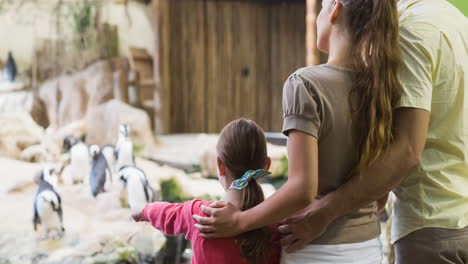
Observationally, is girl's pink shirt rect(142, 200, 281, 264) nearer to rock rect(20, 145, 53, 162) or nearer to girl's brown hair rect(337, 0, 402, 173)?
girl's brown hair rect(337, 0, 402, 173)

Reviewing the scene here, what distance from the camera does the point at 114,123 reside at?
3549mm

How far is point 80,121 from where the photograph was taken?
3482mm

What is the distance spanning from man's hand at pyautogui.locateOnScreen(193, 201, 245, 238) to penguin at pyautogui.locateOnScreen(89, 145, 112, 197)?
2343 millimetres

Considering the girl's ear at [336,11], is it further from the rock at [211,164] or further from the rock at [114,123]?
the rock at [114,123]

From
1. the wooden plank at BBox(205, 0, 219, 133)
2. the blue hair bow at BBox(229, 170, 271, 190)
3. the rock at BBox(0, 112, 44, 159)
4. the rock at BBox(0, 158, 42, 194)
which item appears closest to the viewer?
the blue hair bow at BBox(229, 170, 271, 190)

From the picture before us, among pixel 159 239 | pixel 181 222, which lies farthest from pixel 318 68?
pixel 159 239

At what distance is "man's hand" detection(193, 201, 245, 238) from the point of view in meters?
1.01

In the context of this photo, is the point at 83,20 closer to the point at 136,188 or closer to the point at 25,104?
the point at 25,104

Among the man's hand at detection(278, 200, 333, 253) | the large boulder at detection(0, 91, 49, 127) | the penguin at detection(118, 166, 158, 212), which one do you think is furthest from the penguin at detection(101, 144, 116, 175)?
the man's hand at detection(278, 200, 333, 253)

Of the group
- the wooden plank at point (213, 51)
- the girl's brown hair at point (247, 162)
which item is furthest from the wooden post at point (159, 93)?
the girl's brown hair at point (247, 162)

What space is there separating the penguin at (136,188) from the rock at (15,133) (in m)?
0.63

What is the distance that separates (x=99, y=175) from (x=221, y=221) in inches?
95.2

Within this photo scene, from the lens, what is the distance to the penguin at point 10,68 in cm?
Answer: 321

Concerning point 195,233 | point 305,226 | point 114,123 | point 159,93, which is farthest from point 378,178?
point 159,93
